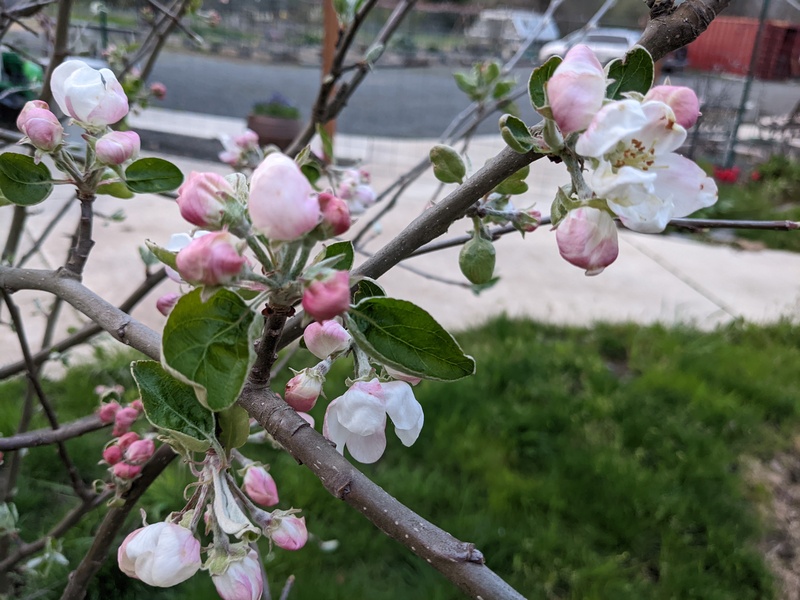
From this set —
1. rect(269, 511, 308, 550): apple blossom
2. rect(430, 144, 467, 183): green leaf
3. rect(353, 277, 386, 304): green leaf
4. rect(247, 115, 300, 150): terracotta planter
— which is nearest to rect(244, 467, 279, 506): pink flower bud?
rect(269, 511, 308, 550): apple blossom

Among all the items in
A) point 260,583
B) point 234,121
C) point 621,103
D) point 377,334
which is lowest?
point 234,121

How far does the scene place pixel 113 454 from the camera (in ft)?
2.37

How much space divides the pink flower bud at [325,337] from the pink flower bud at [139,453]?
0.96 ft

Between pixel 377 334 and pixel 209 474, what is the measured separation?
149 millimetres

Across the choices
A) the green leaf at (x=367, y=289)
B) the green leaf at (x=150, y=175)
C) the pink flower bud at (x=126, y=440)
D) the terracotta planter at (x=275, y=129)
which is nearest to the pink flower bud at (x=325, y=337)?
the green leaf at (x=367, y=289)

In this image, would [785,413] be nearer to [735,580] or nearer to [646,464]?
[646,464]

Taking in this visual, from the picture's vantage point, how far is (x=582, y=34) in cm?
158

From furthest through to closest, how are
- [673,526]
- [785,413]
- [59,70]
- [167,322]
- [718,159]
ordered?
[718,159], [785,413], [673,526], [59,70], [167,322]

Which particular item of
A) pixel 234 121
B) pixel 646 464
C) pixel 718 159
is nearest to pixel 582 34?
pixel 646 464

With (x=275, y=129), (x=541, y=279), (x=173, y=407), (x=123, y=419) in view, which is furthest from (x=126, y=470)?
(x=275, y=129)

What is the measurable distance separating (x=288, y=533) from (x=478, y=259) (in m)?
0.25

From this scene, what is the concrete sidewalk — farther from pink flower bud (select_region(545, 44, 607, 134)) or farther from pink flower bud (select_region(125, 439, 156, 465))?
pink flower bud (select_region(545, 44, 607, 134))

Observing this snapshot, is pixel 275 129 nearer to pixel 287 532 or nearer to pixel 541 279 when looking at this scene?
pixel 541 279

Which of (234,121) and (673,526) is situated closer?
(673,526)
